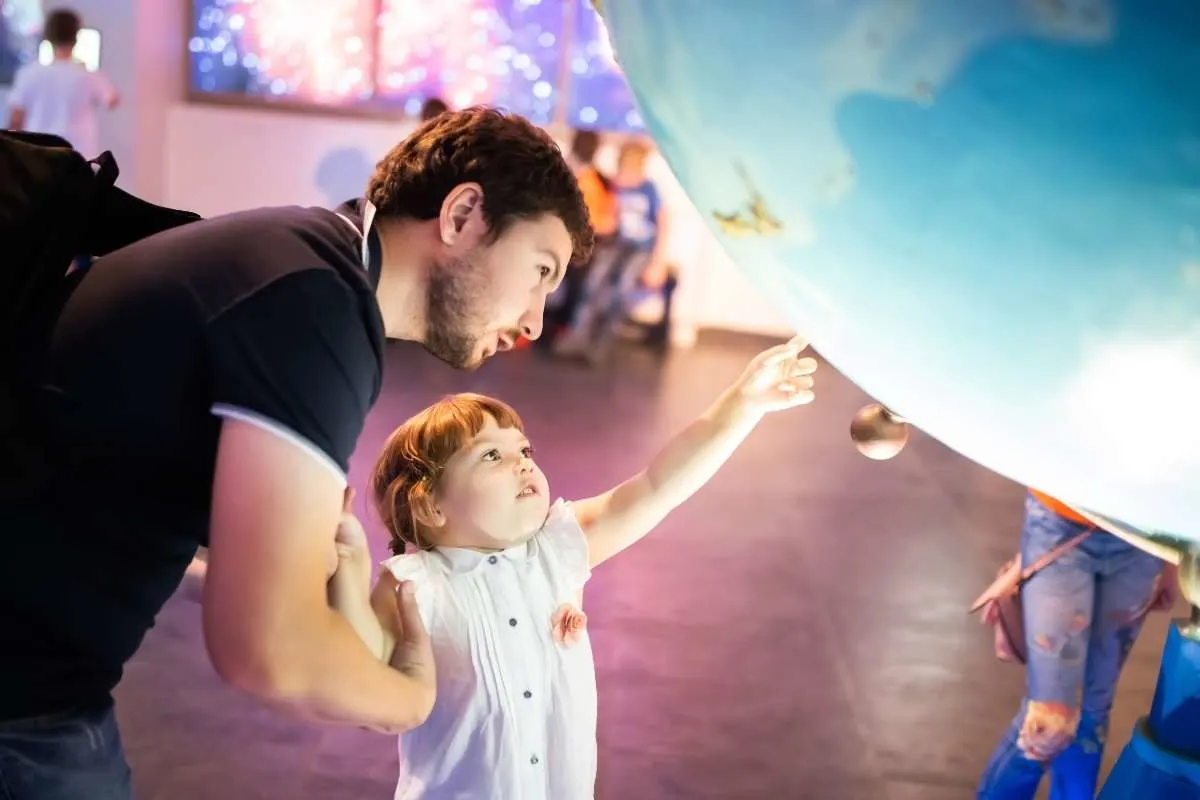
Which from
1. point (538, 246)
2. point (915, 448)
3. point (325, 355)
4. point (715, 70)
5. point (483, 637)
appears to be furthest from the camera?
point (915, 448)

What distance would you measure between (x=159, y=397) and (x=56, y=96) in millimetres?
5641

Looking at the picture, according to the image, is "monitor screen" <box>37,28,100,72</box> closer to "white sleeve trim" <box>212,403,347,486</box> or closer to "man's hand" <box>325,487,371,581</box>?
"man's hand" <box>325,487,371,581</box>

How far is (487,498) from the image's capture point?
1.62m

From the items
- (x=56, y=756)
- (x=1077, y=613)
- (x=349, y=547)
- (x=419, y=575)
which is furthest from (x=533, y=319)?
(x=1077, y=613)

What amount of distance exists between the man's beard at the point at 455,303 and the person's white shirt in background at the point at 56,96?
5.33m

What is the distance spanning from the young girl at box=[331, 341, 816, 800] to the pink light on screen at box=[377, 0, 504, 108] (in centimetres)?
633

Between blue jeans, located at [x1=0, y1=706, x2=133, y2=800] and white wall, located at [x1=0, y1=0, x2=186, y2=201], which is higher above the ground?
blue jeans, located at [x1=0, y1=706, x2=133, y2=800]

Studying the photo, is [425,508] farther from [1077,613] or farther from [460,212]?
[1077,613]

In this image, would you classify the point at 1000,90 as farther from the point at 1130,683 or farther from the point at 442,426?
the point at 1130,683

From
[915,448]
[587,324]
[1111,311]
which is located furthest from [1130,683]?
[587,324]

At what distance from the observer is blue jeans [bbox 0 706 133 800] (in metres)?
1.16

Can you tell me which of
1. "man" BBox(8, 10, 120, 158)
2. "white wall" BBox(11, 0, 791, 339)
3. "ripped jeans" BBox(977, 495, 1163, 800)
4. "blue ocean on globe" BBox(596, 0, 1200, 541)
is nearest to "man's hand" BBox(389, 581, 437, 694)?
"blue ocean on globe" BBox(596, 0, 1200, 541)

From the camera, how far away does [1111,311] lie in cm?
74

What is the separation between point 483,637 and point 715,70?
3.11 feet
